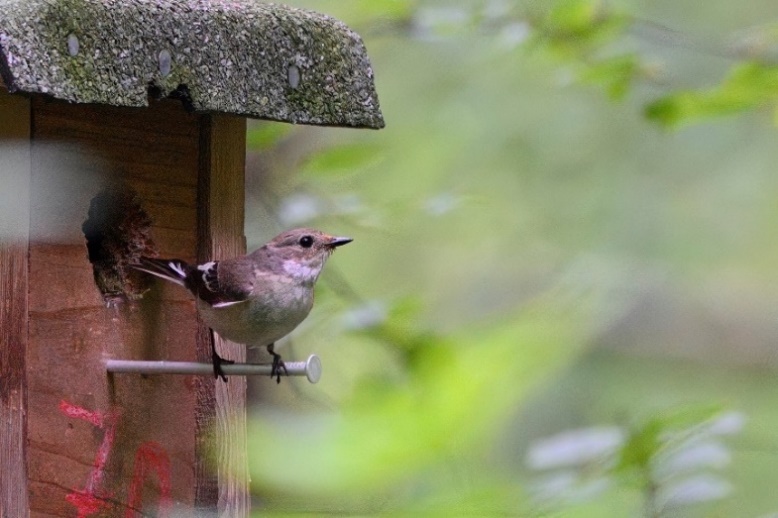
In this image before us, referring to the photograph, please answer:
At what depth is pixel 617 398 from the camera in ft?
10.5

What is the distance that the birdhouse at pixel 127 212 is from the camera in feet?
6.88

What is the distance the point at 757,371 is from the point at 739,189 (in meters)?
2.19

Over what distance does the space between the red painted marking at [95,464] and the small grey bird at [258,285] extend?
0.97 ft

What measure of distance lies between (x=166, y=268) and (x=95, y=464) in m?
0.50

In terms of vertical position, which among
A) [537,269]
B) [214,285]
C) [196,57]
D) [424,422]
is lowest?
[424,422]

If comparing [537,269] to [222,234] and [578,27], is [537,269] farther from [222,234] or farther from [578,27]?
[222,234]

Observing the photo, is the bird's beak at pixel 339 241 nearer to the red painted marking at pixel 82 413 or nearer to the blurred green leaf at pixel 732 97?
the red painted marking at pixel 82 413

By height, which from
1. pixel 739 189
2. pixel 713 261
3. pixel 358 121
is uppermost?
pixel 739 189

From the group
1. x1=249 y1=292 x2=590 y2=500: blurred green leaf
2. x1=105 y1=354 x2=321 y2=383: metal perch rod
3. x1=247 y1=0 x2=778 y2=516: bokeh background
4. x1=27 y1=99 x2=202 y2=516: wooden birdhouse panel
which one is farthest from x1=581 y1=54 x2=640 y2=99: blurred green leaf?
x1=249 y1=292 x2=590 y2=500: blurred green leaf

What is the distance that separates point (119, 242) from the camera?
8.71 feet

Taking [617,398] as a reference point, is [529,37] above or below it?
above

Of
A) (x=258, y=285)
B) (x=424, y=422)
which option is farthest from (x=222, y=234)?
(x=424, y=422)

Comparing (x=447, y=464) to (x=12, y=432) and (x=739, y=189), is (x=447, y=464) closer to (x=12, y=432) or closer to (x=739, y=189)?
(x=12, y=432)

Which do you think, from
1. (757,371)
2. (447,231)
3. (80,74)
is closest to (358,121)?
(80,74)
